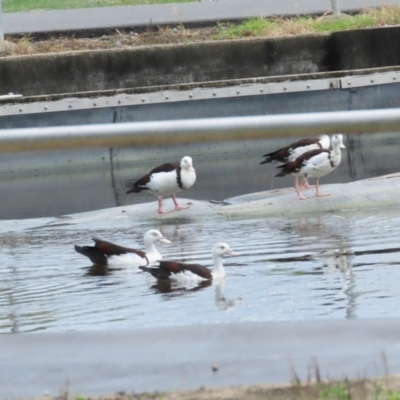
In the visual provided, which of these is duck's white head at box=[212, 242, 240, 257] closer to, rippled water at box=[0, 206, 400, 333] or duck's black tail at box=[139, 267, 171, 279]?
rippled water at box=[0, 206, 400, 333]

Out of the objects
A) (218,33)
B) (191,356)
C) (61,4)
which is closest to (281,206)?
(191,356)

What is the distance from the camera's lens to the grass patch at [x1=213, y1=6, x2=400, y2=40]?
17641 mm

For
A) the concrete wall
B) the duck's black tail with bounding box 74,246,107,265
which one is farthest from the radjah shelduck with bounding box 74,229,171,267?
the concrete wall

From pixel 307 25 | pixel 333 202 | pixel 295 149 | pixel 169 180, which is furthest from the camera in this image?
pixel 307 25

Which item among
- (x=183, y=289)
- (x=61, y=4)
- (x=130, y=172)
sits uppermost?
(x=61, y=4)

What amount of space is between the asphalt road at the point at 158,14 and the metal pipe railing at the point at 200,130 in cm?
1586

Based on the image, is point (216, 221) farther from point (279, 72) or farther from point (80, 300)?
point (279, 72)

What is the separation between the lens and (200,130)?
3.20 m

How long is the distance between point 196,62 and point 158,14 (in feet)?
18.8

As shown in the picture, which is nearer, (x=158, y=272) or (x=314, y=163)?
(x=158, y=272)

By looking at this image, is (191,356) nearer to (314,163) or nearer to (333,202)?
(333,202)

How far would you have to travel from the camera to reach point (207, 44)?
16.5 m

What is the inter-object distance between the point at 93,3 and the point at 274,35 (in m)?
9.16

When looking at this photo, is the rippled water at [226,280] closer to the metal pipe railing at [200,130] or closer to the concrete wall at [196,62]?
the metal pipe railing at [200,130]
